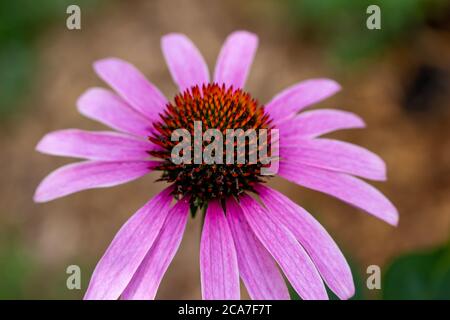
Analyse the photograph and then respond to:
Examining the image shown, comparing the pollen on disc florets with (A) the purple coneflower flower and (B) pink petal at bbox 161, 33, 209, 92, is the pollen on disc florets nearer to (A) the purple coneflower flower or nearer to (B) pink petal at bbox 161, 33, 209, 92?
(A) the purple coneflower flower

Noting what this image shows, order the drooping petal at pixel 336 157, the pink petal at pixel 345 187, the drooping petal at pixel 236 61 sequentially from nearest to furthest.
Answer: the pink petal at pixel 345 187 → the drooping petal at pixel 336 157 → the drooping petal at pixel 236 61

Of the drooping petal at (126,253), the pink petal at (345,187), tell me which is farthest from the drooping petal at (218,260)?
the pink petal at (345,187)

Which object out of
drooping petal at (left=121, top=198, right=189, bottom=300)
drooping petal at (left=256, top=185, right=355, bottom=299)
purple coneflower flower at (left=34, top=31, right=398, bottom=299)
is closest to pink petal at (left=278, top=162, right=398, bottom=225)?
purple coneflower flower at (left=34, top=31, right=398, bottom=299)

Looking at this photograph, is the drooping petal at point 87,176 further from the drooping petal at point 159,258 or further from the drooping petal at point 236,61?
the drooping petal at point 236,61

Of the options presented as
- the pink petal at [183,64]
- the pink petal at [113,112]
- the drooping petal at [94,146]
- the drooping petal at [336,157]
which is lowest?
the drooping petal at [336,157]

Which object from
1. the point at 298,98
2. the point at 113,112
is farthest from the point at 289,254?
the point at 113,112

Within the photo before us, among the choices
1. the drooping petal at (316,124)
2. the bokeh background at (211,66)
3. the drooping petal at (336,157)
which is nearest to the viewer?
the drooping petal at (336,157)
